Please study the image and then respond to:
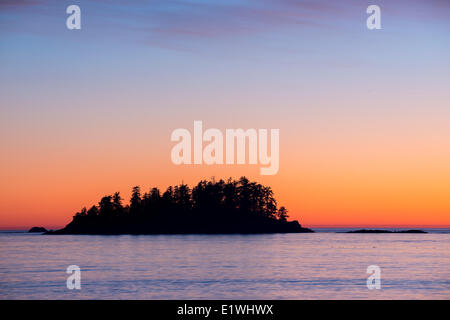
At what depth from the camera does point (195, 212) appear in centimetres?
18812

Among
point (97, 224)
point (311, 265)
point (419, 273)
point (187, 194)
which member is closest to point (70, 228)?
point (97, 224)

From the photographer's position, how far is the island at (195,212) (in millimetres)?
181875

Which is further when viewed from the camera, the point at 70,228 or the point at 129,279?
the point at 70,228

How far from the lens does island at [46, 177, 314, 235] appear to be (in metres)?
182

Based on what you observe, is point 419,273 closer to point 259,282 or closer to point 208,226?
point 259,282

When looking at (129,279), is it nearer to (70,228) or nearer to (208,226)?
(208,226)

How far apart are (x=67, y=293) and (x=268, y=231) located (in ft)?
485

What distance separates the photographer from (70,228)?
645ft
